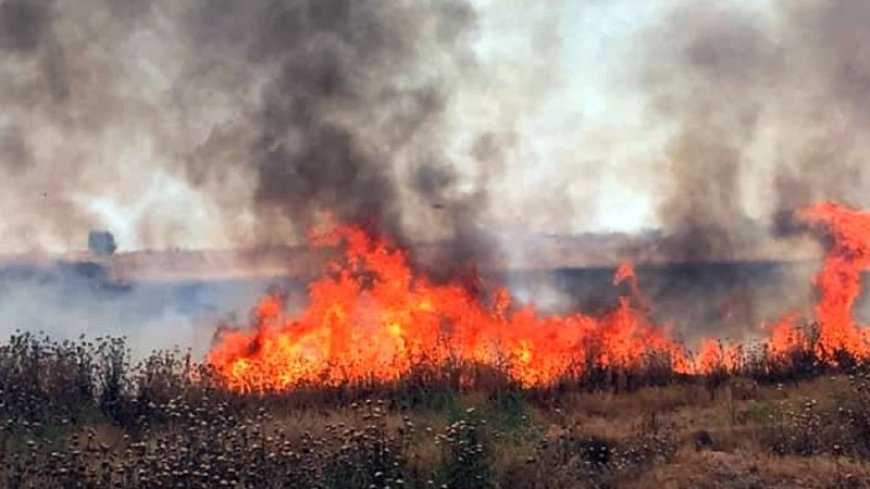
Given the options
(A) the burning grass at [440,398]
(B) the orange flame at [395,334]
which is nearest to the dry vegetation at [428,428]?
(A) the burning grass at [440,398]

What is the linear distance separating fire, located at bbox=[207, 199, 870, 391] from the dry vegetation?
0.63 metres

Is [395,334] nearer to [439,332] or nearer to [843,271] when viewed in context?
[439,332]

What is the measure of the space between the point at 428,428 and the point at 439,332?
6007mm

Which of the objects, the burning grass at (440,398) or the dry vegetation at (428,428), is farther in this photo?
the burning grass at (440,398)

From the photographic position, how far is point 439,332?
1755 cm

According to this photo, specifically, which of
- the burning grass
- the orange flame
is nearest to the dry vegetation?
the burning grass

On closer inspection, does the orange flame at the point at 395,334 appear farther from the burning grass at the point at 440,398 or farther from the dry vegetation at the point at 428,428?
the dry vegetation at the point at 428,428

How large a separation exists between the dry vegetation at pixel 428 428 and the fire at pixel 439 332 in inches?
24.9

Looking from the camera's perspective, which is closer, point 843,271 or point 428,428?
point 428,428

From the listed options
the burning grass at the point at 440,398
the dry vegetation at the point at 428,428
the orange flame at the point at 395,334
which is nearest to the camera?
the dry vegetation at the point at 428,428

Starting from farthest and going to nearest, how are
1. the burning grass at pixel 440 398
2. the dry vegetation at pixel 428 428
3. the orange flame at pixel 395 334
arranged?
the orange flame at pixel 395 334, the burning grass at pixel 440 398, the dry vegetation at pixel 428 428

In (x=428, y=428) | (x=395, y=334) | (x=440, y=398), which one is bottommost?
(x=428, y=428)

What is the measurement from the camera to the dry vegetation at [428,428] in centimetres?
945

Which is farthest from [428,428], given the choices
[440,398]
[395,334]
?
[395,334]
